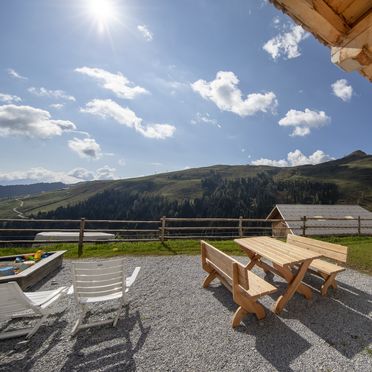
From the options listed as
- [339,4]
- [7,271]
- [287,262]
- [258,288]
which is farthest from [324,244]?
[7,271]

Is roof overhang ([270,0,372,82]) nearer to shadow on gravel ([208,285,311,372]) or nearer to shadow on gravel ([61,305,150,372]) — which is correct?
shadow on gravel ([208,285,311,372])

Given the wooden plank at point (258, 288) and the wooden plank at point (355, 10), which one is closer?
the wooden plank at point (355, 10)

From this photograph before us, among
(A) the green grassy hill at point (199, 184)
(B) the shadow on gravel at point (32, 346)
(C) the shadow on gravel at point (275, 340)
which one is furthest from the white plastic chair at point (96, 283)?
(A) the green grassy hill at point (199, 184)

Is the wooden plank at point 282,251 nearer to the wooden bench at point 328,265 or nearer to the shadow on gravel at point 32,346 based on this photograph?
the wooden bench at point 328,265

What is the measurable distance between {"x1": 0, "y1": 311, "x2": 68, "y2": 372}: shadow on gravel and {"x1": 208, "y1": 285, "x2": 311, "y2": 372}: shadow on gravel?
2.96 m

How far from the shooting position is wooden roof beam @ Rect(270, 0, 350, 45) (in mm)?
1401

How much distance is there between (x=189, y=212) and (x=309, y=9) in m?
87.4

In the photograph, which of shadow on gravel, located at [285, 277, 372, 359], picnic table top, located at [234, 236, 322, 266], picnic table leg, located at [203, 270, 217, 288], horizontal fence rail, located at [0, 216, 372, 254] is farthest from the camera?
horizontal fence rail, located at [0, 216, 372, 254]

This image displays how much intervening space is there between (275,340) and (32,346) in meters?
3.70

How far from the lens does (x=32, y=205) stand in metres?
144

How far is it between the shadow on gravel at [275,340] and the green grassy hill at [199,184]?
107506 millimetres

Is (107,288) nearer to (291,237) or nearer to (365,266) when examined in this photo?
(291,237)

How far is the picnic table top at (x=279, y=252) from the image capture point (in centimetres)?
407

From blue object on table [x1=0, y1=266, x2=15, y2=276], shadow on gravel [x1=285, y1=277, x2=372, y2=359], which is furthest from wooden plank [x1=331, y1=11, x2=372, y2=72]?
blue object on table [x1=0, y1=266, x2=15, y2=276]
